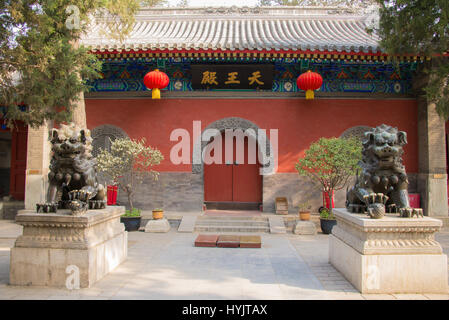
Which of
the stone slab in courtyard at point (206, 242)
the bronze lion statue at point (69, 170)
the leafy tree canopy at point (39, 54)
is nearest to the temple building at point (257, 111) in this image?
the stone slab in courtyard at point (206, 242)

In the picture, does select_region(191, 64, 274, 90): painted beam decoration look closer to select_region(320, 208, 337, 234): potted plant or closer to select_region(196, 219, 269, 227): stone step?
select_region(196, 219, 269, 227): stone step

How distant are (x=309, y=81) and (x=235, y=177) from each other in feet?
10.1

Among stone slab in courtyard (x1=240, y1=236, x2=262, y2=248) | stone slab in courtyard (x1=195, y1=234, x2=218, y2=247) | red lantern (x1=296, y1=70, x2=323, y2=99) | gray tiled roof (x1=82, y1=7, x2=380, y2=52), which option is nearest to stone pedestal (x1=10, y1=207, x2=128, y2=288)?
stone slab in courtyard (x1=195, y1=234, x2=218, y2=247)

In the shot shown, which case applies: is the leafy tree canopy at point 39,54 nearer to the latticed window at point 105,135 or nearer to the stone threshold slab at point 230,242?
the latticed window at point 105,135

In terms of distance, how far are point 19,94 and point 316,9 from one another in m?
10.6

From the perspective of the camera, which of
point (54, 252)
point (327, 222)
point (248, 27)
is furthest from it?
point (248, 27)

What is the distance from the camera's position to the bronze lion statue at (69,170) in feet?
12.7

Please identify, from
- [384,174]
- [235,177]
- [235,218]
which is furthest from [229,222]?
[384,174]

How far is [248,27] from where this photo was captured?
36.6 ft

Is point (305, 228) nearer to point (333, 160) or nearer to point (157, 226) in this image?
point (333, 160)

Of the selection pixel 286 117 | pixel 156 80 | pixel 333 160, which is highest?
pixel 156 80

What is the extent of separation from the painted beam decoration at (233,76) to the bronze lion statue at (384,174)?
4.77m

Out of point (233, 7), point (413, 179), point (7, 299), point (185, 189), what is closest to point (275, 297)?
point (7, 299)

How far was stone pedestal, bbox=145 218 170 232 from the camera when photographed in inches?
284
